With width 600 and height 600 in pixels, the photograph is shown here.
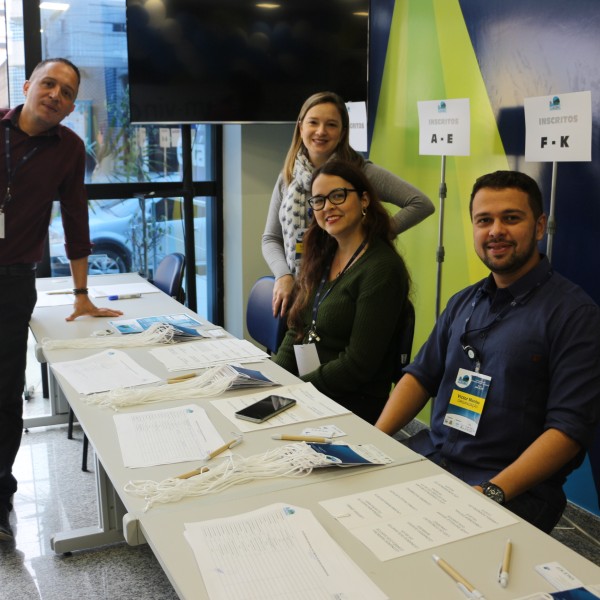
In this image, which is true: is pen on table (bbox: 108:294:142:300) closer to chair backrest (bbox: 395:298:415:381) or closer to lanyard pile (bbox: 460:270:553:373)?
chair backrest (bbox: 395:298:415:381)

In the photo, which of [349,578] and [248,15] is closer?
[349,578]

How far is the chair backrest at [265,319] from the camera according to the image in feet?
10.1

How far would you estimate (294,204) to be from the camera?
3.15 m

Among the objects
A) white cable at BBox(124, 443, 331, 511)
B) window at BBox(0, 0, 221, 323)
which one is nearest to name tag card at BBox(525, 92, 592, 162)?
white cable at BBox(124, 443, 331, 511)

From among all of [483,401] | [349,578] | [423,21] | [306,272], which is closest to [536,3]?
[423,21]

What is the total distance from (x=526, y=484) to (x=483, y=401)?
249 mm

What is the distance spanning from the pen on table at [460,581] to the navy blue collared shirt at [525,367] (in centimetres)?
67

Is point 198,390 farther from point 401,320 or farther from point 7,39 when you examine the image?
point 7,39

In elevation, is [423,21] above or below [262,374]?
above

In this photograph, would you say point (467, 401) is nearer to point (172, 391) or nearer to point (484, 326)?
point (484, 326)

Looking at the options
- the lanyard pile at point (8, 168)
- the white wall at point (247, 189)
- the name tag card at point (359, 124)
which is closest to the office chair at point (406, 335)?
the lanyard pile at point (8, 168)

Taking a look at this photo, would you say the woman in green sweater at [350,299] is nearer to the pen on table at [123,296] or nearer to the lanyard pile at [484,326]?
the lanyard pile at [484,326]

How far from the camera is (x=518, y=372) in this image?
6.23 ft

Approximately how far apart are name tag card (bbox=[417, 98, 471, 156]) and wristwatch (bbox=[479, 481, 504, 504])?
1.89 metres
